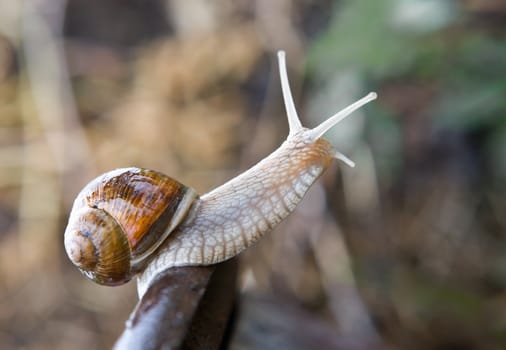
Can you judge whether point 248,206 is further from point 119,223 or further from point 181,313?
point 181,313

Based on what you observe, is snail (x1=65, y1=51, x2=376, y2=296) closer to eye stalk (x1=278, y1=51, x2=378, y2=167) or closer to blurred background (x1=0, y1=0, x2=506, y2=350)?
eye stalk (x1=278, y1=51, x2=378, y2=167)

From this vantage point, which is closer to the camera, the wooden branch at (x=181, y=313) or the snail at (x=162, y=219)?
the wooden branch at (x=181, y=313)

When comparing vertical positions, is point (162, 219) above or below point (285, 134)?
above

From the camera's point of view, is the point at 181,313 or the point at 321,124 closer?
the point at 181,313

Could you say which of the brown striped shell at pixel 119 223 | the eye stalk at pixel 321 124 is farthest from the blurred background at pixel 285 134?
the brown striped shell at pixel 119 223

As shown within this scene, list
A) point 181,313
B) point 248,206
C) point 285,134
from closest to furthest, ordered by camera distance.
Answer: point 181,313 < point 248,206 < point 285,134

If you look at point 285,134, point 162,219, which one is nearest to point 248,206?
point 162,219

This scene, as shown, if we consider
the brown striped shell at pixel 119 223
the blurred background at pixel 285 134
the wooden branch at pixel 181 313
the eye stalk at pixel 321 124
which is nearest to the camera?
the wooden branch at pixel 181 313

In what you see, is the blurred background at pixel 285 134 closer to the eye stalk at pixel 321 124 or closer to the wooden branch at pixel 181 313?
the eye stalk at pixel 321 124
